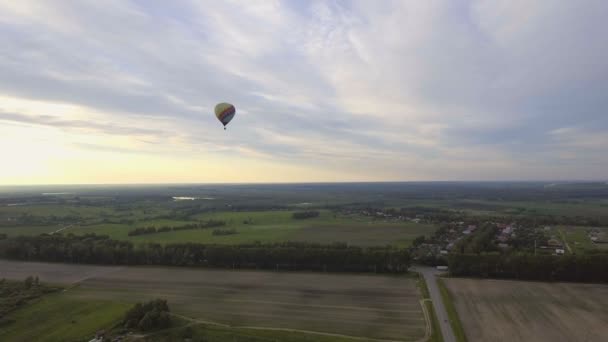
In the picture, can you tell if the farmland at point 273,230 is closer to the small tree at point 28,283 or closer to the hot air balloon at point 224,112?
the small tree at point 28,283

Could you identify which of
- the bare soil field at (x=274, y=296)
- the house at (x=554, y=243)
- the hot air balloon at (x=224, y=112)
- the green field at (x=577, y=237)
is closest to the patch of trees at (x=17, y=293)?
the bare soil field at (x=274, y=296)

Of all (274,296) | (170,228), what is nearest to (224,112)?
(274,296)

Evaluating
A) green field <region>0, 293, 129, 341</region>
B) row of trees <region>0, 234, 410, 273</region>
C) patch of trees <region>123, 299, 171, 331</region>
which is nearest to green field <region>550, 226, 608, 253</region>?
row of trees <region>0, 234, 410, 273</region>

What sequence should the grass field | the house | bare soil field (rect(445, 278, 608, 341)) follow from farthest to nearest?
1. the grass field
2. the house
3. bare soil field (rect(445, 278, 608, 341))

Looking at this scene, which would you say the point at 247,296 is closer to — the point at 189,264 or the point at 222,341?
the point at 222,341

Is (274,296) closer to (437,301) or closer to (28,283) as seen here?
(437,301)

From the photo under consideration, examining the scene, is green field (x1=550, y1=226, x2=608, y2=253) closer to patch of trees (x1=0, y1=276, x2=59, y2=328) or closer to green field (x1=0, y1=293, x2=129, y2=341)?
green field (x1=0, y1=293, x2=129, y2=341)
